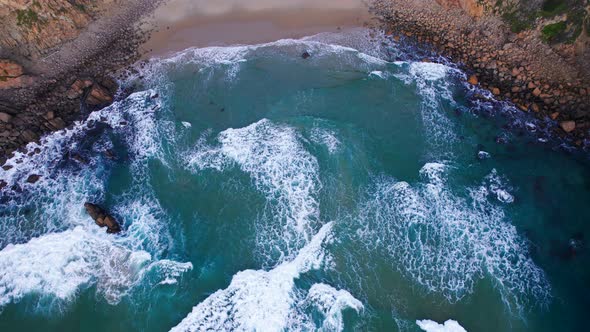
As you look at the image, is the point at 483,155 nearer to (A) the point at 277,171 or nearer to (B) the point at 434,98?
(B) the point at 434,98

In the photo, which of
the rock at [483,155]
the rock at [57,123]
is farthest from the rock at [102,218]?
the rock at [483,155]

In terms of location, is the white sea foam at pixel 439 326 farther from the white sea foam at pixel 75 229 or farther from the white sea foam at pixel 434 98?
the white sea foam at pixel 75 229

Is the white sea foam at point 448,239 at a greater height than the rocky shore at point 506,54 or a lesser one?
lesser

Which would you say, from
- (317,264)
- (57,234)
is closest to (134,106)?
(57,234)

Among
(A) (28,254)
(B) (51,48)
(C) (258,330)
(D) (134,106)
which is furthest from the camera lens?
(B) (51,48)

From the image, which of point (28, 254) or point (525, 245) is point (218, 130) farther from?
point (525, 245)

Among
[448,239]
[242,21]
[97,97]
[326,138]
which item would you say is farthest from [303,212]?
[242,21]
